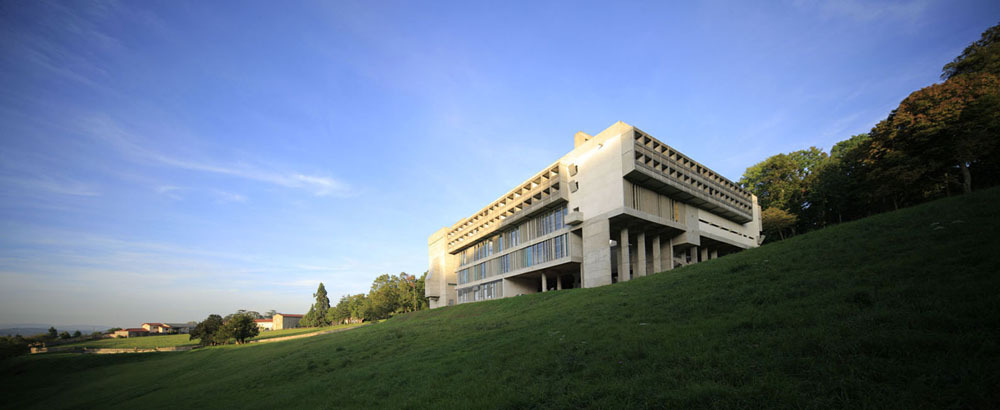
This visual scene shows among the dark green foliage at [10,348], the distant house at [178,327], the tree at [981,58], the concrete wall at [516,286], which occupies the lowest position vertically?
the distant house at [178,327]

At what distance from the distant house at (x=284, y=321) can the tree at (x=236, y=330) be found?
3641 inches

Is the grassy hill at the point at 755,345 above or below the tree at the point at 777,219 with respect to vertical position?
below

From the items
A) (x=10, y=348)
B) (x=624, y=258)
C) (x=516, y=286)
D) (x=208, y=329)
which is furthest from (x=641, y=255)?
(x=10, y=348)

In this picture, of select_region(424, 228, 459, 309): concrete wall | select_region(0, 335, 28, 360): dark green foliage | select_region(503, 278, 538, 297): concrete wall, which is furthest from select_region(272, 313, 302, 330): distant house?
select_region(503, 278, 538, 297): concrete wall

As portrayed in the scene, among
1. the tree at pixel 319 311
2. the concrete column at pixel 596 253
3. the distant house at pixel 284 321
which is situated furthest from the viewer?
the distant house at pixel 284 321

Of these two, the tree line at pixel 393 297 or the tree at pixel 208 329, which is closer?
the tree at pixel 208 329

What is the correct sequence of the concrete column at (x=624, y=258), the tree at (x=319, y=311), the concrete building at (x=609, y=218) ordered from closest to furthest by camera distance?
the concrete building at (x=609, y=218)
the concrete column at (x=624, y=258)
the tree at (x=319, y=311)

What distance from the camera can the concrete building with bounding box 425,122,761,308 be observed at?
138 ft

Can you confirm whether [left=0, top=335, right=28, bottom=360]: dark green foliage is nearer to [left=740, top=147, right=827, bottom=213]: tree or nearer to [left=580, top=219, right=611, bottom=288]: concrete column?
[left=580, top=219, right=611, bottom=288]: concrete column

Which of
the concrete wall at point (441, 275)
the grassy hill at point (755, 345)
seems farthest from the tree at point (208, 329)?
the grassy hill at point (755, 345)

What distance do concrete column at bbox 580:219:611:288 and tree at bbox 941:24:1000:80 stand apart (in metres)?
32.9

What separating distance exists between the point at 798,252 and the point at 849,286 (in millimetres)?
7883

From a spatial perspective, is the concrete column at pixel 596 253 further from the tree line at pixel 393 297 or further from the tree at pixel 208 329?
the tree at pixel 208 329

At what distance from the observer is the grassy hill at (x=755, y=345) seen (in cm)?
666
